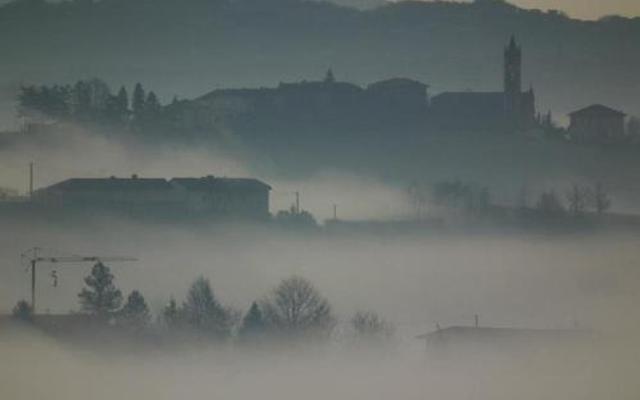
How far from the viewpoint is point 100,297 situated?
7150 centimetres

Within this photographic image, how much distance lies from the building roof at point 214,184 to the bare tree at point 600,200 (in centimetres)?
1248

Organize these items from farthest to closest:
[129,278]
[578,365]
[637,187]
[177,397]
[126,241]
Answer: [637,187]
[126,241]
[129,278]
[578,365]
[177,397]

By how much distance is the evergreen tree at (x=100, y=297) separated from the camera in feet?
231

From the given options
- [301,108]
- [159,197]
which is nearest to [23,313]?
[159,197]

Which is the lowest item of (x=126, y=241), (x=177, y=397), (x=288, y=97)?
(x=177, y=397)

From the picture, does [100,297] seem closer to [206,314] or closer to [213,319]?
[206,314]

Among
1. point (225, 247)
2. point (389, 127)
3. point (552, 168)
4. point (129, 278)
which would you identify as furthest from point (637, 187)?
point (129, 278)

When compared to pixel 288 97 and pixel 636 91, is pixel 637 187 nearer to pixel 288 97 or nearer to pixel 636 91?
pixel 288 97

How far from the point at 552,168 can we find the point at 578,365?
67901 millimetres

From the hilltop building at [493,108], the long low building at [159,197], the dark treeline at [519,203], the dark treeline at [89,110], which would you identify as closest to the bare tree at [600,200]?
the dark treeline at [519,203]

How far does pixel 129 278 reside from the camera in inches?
3632

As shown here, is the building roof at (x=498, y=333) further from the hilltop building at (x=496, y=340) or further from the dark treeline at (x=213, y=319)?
the dark treeline at (x=213, y=319)

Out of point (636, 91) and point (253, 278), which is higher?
point (636, 91)

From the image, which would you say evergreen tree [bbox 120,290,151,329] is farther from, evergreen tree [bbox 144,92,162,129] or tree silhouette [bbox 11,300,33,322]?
evergreen tree [bbox 144,92,162,129]
